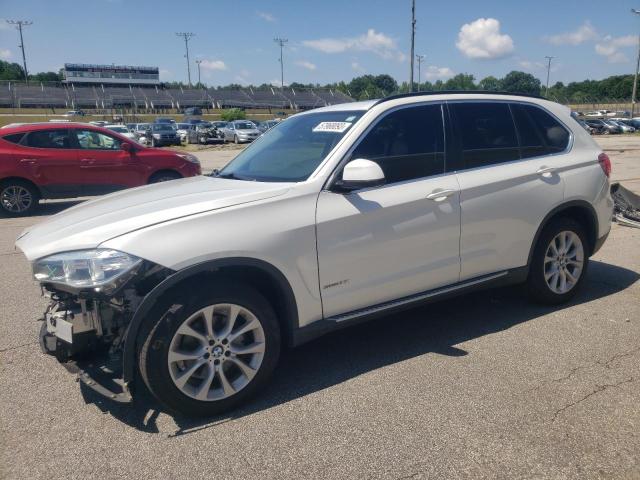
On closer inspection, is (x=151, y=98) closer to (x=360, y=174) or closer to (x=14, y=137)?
(x=14, y=137)

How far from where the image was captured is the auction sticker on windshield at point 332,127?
379 cm

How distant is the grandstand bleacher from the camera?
251 feet

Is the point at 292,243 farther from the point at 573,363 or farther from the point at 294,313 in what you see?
the point at 573,363

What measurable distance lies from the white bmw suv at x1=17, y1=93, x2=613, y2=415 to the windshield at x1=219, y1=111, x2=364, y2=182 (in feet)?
0.06

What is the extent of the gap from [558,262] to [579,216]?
1.54 feet

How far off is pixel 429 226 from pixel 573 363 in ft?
4.41

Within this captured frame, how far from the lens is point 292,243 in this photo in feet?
10.7

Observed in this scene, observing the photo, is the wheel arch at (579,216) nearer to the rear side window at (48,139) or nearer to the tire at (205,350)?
the tire at (205,350)

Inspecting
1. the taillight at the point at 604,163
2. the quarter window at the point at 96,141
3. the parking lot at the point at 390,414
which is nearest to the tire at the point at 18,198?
the quarter window at the point at 96,141

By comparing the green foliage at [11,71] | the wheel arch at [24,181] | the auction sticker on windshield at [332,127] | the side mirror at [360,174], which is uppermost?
the green foliage at [11,71]

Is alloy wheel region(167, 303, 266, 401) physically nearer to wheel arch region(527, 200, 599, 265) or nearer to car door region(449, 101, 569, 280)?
car door region(449, 101, 569, 280)

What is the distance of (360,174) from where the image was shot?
3311 millimetres

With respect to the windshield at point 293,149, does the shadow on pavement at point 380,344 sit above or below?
below

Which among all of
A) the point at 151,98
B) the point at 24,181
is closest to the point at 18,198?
the point at 24,181
